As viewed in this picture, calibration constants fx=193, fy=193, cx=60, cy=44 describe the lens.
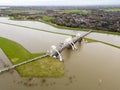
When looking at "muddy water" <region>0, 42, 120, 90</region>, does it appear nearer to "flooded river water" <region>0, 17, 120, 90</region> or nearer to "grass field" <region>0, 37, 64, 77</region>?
"flooded river water" <region>0, 17, 120, 90</region>

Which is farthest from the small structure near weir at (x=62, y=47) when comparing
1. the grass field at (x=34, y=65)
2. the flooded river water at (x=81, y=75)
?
the grass field at (x=34, y=65)

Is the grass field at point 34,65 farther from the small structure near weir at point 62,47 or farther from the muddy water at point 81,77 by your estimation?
the small structure near weir at point 62,47

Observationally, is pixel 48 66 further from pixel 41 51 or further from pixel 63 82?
pixel 41 51

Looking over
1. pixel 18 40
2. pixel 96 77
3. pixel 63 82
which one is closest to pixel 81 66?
pixel 96 77

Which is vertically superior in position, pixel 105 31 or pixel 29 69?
pixel 29 69

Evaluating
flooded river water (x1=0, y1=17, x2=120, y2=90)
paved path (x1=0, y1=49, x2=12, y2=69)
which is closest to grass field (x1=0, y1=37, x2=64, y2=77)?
paved path (x1=0, y1=49, x2=12, y2=69)
